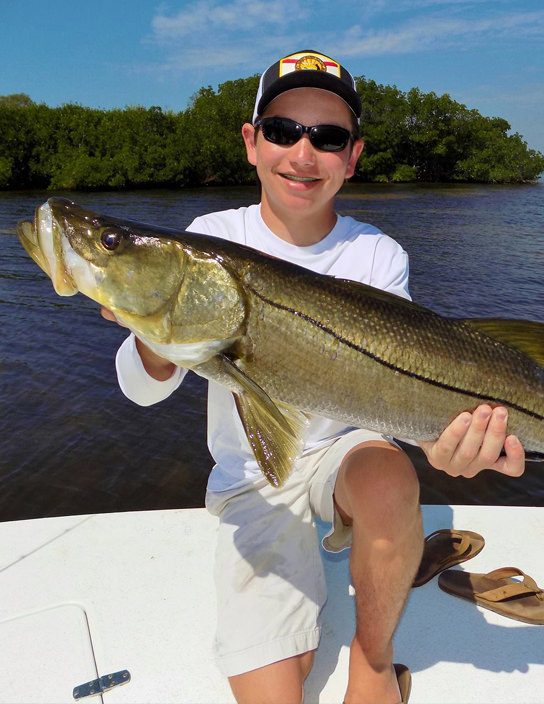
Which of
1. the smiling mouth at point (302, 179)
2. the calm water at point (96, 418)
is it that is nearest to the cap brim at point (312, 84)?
the smiling mouth at point (302, 179)

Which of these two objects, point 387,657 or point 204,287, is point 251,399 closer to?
point 204,287

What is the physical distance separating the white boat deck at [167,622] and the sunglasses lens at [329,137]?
6.59 feet

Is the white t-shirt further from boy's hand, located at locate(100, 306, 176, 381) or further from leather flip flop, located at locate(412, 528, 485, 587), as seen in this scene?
leather flip flop, located at locate(412, 528, 485, 587)

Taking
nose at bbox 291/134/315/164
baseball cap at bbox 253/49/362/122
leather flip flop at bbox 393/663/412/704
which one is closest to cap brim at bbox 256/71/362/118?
baseball cap at bbox 253/49/362/122

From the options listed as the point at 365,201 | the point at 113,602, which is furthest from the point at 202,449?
the point at 365,201

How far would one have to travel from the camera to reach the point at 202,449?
21.6ft

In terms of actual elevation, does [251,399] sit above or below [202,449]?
above

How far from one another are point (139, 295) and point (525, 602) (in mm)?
2140

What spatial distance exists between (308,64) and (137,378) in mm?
1718

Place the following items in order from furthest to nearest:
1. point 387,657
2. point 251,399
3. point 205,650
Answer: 1. point 205,650
2. point 387,657
3. point 251,399

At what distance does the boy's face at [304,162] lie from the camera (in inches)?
109

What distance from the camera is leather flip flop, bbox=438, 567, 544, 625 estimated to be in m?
2.56

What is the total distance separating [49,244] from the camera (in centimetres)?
202

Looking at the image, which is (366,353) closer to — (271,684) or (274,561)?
(274,561)
